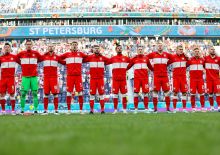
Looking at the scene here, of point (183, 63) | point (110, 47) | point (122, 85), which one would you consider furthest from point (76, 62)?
point (110, 47)

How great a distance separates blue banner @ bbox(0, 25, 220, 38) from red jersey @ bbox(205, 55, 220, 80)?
3305 centimetres

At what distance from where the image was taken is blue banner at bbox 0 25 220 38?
46.1 meters

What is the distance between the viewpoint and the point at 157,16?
47000 millimetres

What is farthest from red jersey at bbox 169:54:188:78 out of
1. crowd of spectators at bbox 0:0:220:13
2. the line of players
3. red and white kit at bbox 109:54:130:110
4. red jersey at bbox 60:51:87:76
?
crowd of spectators at bbox 0:0:220:13

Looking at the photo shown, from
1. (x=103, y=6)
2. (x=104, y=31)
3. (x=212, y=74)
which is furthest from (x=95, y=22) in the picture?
(x=212, y=74)

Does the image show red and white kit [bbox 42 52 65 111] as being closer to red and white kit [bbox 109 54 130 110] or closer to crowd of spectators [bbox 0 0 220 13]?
red and white kit [bbox 109 54 130 110]

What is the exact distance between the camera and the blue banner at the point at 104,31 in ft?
151

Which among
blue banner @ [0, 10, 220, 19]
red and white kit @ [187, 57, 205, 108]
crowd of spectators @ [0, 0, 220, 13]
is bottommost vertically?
red and white kit @ [187, 57, 205, 108]

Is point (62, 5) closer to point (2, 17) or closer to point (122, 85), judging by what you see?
point (2, 17)

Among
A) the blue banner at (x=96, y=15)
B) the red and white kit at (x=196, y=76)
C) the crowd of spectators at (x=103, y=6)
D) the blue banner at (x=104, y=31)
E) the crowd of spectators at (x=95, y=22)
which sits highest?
the crowd of spectators at (x=103, y=6)

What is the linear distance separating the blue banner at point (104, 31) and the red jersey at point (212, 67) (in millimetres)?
33053

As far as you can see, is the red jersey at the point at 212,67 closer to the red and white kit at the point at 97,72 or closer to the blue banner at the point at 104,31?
the red and white kit at the point at 97,72

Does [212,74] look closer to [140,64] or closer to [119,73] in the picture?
[140,64]

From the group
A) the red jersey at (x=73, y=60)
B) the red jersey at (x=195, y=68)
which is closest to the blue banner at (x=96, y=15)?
the red jersey at (x=195, y=68)
